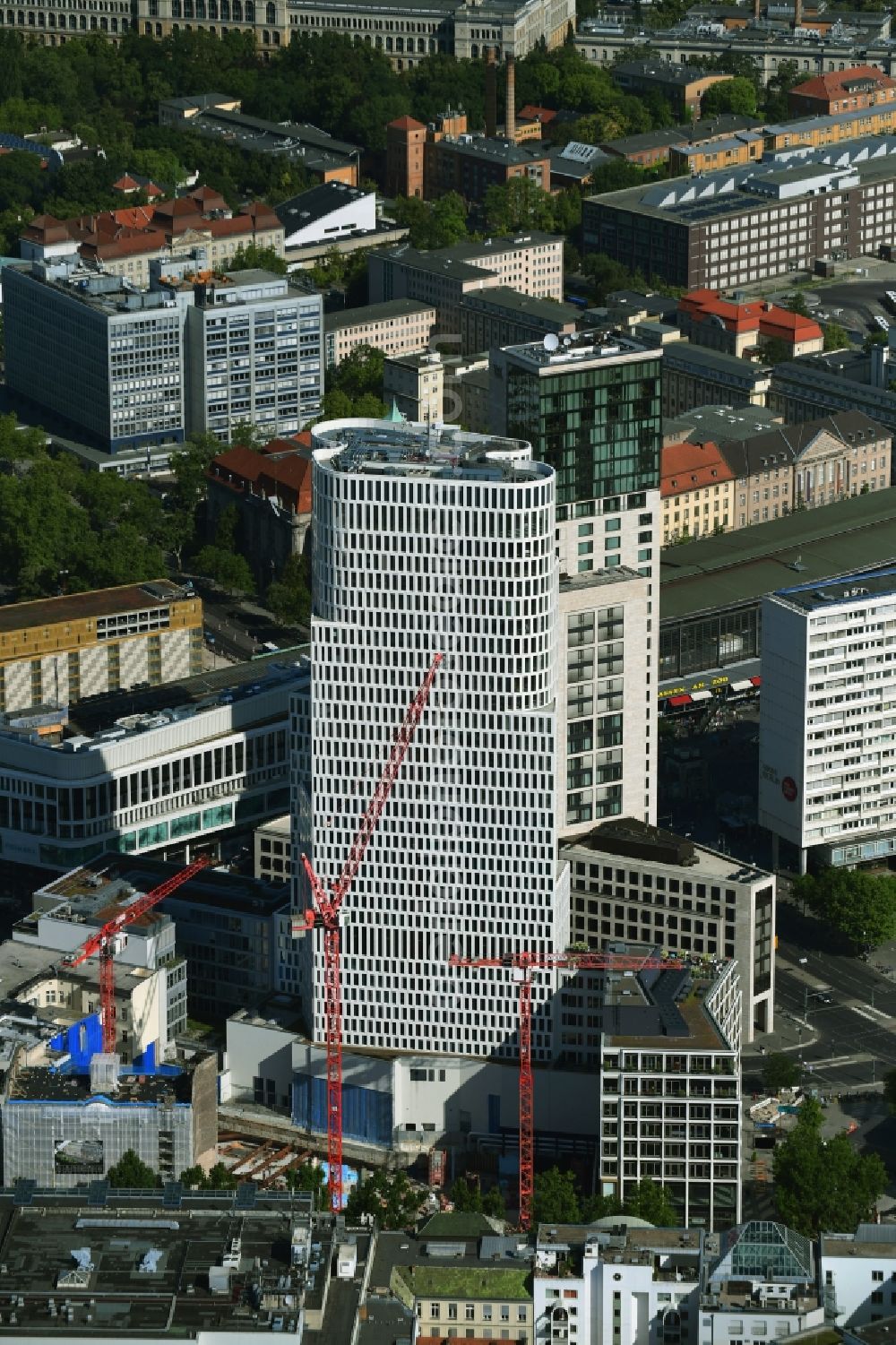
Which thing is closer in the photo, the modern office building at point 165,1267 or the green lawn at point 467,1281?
the modern office building at point 165,1267

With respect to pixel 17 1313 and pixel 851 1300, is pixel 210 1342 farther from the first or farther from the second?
pixel 851 1300

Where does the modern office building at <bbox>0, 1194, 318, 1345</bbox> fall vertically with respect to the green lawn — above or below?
above

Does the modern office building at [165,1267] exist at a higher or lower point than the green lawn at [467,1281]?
higher

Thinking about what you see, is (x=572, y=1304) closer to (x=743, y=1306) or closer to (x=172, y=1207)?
(x=743, y=1306)

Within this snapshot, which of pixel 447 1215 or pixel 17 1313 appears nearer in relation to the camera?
pixel 17 1313

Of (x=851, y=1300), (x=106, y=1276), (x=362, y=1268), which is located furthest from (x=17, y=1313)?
(x=851, y=1300)

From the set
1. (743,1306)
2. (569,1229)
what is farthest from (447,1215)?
(743,1306)

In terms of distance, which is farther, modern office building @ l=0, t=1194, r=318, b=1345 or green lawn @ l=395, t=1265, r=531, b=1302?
green lawn @ l=395, t=1265, r=531, b=1302
